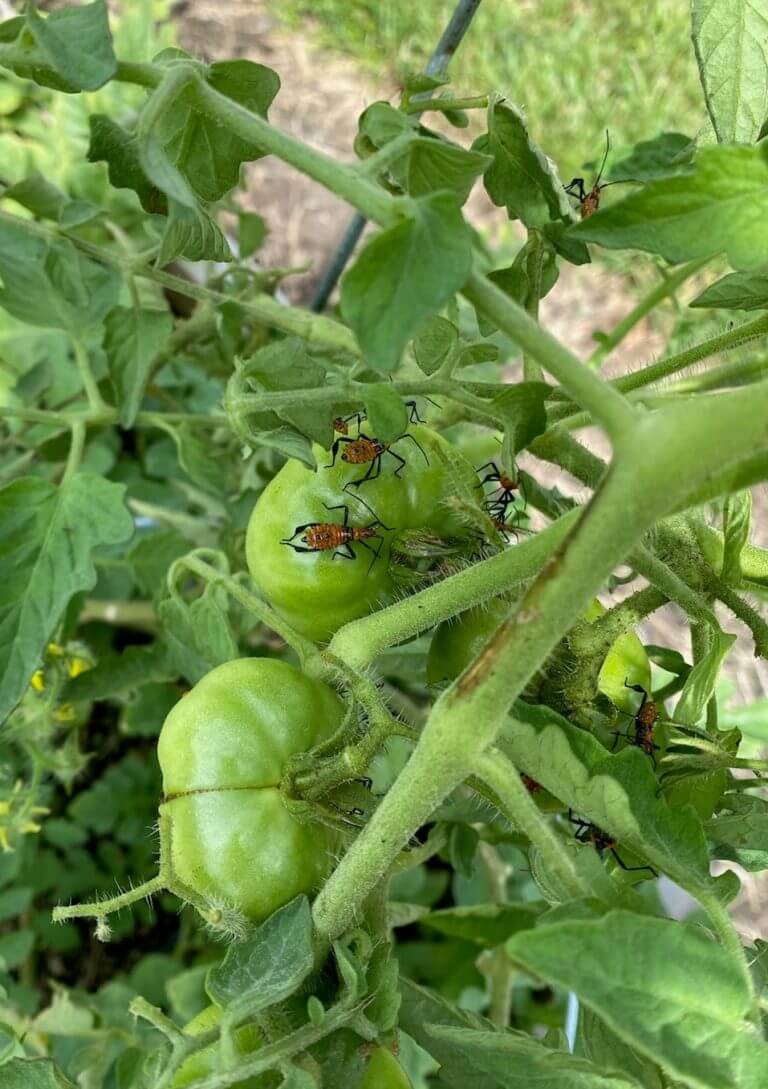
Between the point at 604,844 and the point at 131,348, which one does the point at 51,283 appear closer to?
the point at 131,348

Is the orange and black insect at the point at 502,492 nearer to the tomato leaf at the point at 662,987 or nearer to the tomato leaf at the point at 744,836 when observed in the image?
the tomato leaf at the point at 744,836

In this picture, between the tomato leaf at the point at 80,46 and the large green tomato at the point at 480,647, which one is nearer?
the tomato leaf at the point at 80,46

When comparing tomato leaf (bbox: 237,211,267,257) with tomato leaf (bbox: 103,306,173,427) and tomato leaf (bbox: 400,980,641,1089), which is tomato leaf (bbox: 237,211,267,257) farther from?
tomato leaf (bbox: 400,980,641,1089)

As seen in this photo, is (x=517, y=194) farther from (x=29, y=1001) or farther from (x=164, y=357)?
(x=29, y=1001)

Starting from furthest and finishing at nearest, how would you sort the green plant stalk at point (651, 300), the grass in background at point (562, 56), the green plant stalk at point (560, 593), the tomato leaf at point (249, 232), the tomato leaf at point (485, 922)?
the grass in background at point (562, 56), the tomato leaf at point (249, 232), the tomato leaf at point (485, 922), the green plant stalk at point (651, 300), the green plant stalk at point (560, 593)

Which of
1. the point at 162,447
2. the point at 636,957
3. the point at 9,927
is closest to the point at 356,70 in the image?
the point at 162,447

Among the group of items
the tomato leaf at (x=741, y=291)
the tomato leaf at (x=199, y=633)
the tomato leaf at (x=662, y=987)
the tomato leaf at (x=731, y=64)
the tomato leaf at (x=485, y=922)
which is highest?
the tomato leaf at (x=731, y=64)

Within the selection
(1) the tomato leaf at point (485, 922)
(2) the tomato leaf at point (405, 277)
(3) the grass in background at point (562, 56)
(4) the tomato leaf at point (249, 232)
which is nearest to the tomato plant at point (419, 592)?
(2) the tomato leaf at point (405, 277)

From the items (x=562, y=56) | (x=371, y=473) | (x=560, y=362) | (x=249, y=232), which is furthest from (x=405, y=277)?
(x=562, y=56)

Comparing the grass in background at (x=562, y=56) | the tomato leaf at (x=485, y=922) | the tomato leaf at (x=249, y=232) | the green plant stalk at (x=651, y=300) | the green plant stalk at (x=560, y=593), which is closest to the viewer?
the green plant stalk at (x=560, y=593)
